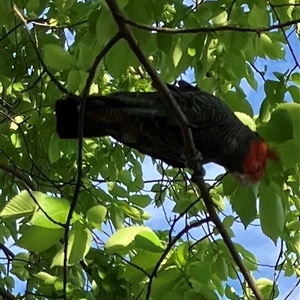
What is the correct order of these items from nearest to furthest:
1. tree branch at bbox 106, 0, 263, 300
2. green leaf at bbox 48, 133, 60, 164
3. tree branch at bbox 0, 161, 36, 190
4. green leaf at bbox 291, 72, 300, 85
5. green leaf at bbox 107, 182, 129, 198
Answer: tree branch at bbox 106, 0, 263, 300
green leaf at bbox 291, 72, 300, 85
tree branch at bbox 0, 161, 36, 190
green leaf at bbox 48, 133, 60, 164
green leaf at bbox 107, 182, 129, 198

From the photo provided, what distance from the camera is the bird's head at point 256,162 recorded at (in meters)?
1.42

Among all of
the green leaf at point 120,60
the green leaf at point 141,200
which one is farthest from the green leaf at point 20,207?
the green leaf at point 141,200

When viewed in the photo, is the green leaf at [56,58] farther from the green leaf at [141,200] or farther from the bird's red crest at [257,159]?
the green leaf at [141,200]

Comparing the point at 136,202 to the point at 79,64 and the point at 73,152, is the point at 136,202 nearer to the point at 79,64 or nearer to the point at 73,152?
the point at 73,152

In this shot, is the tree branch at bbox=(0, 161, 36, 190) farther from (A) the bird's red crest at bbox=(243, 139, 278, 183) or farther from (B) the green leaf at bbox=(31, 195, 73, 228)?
(A) the bird's red crest at bbox=(243, 139, 278, 183)

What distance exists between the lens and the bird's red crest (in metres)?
1.42

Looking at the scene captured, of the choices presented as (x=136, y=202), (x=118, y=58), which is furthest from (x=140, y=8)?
(x=136, y=202)

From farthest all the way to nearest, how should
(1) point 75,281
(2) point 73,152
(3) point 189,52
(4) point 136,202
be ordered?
(2) point 73,152, (4) point 136,202, (1) point 75,281, (3) point 189,52

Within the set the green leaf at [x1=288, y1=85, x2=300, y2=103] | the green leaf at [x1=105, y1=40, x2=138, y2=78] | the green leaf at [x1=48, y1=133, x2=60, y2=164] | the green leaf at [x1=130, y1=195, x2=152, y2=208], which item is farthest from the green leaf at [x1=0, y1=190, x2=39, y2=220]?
the green leaf at [x1=288, y1=85, x2=300, y2=103]

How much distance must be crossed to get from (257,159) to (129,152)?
742 millimetres

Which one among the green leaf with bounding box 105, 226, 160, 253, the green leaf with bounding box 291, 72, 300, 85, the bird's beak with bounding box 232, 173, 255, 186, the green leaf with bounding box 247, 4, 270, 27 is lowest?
the green leaf with bounding box 105, 226, 160, 253

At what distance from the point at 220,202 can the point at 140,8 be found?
36.6 inches

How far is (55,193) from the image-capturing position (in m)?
2.10

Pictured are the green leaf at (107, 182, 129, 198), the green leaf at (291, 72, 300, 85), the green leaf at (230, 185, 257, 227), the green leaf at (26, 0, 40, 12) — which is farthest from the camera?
the green leaf at (107, 182, 129, 198)
